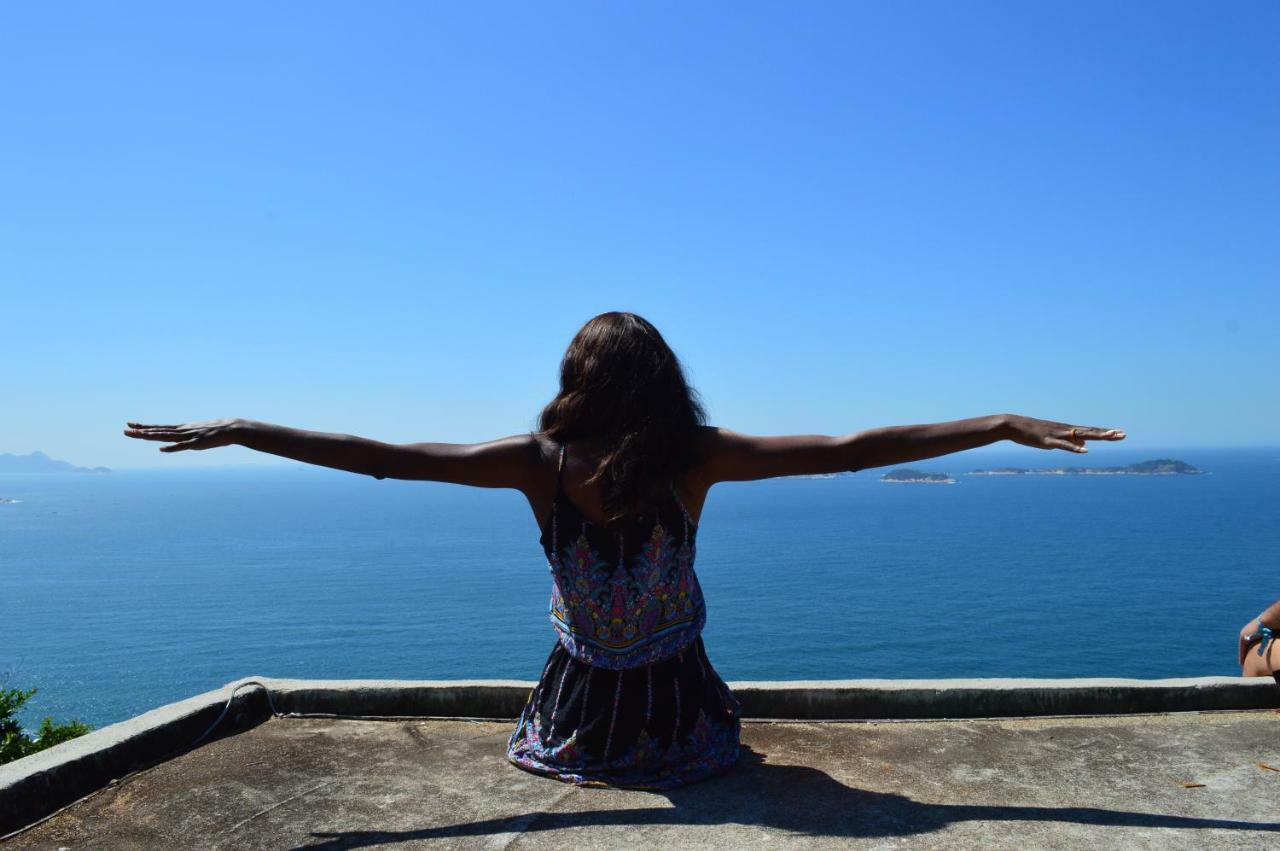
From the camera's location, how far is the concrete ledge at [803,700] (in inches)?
191

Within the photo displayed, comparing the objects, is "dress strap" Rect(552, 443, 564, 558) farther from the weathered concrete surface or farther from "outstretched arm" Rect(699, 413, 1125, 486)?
the weathered concrete surface

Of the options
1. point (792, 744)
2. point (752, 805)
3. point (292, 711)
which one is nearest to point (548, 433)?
point (752, 805)

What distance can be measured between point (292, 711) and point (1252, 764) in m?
4.67

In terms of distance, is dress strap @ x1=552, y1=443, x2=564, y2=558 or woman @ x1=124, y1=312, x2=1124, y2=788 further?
dress strap @ x1=552, y1=443, x2=564, y2=558

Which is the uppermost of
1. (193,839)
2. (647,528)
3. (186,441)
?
(186,441)

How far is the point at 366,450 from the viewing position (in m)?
3.59

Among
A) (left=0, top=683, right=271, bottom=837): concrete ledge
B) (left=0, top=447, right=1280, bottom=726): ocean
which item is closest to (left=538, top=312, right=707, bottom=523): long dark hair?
(left=0, top=683, right=271, bottom=837): concrete ledge

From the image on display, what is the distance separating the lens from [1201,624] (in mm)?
62906

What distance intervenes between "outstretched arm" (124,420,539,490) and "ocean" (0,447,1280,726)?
4589cm

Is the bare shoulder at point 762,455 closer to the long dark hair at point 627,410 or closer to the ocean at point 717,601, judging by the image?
the long dark hair at point 627,410

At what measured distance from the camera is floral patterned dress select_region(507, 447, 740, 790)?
12.7 feet

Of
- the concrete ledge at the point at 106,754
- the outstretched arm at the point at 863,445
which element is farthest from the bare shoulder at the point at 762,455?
the concrete ledge at the point at 106,754

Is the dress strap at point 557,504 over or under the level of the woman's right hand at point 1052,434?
under

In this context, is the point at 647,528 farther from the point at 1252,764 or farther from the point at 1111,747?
the point at 1252,764
